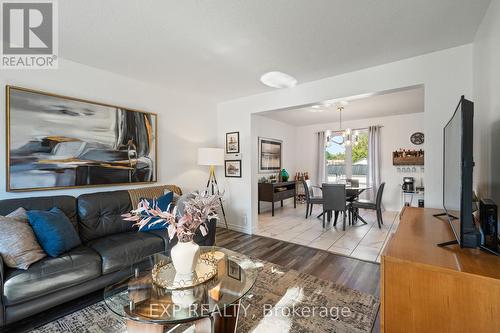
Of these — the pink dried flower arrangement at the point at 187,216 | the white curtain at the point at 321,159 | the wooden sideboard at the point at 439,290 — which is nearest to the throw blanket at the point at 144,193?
the pink dried flower arrangement at the point at 187,216

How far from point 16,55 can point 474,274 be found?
13.6ft

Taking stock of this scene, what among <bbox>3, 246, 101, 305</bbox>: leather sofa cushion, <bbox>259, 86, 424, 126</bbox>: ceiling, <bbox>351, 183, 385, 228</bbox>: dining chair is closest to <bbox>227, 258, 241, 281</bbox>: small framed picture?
<bbox>3, 246, 101, 305</bbox>: leather sofa cushion

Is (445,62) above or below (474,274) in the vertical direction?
above

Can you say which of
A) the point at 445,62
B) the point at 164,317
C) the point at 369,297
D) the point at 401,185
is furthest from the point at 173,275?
the point at 401,185

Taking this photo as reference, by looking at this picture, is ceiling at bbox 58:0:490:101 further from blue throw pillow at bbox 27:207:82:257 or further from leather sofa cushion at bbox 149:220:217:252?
leather sofa cushion at bbox 149:220:217:252

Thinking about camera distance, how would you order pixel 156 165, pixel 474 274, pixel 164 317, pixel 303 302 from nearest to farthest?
pixel 474 274, pixel 164 317, pixel 303 302, pixel 156 165

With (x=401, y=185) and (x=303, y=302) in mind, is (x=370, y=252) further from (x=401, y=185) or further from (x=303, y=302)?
(x=401, y=185)

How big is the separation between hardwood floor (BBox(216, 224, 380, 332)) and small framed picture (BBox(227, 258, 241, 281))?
1.12 metres

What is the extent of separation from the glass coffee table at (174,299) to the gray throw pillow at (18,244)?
85 centimetres

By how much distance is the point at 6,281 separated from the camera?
1.58 meters

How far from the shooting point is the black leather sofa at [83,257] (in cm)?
164

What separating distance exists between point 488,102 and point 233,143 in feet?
11.3

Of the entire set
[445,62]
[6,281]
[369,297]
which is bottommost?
[369,297]

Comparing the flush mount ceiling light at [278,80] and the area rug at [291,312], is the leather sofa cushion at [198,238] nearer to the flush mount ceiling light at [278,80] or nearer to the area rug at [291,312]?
the area rug at [291,312]
